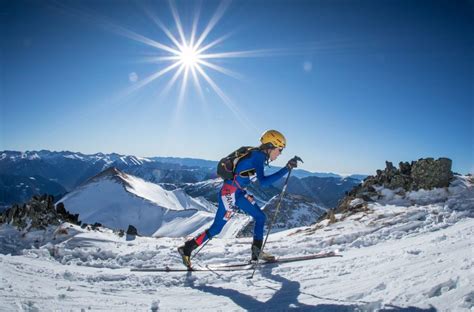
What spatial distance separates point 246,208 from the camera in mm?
8578

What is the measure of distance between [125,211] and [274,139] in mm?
109567

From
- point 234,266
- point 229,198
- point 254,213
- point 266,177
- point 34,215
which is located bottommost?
point 234,266

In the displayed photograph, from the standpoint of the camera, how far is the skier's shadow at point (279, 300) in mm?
4867

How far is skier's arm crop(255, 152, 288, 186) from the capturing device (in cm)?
828

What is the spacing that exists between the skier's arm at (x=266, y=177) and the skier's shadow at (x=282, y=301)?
232cm

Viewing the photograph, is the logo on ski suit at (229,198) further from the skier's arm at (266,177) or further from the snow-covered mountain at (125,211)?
the snow-covered mountain at (125,211)

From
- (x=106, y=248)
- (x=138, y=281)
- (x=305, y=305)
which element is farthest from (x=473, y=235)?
(x=106, y=248)

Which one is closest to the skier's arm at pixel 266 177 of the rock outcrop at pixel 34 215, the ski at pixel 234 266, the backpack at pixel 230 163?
the backpack at pixel 230 163

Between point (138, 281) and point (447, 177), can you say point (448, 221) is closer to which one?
point (447, 177)

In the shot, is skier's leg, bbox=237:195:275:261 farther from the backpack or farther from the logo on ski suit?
the backpack

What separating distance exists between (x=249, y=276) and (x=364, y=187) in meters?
12.2

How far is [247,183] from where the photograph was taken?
28.5ft

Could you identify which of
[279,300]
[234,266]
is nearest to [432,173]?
[234,266]

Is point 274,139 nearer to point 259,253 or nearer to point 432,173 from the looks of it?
point 259,253
